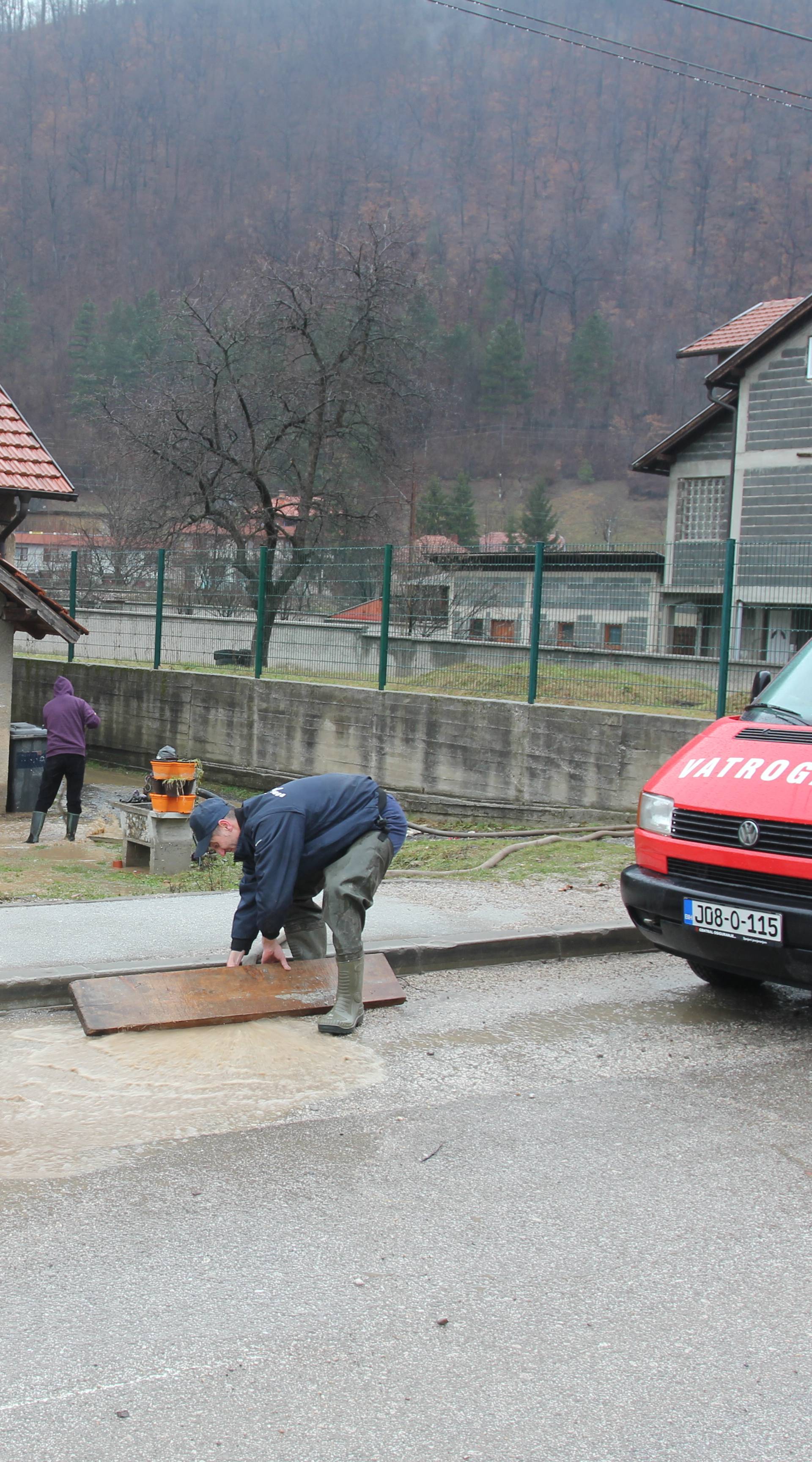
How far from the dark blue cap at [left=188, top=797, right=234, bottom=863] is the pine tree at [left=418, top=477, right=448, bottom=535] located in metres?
67.7

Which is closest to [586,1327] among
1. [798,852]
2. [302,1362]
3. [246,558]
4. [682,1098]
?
[302,1362]

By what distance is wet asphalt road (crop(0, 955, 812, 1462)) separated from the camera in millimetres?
2773

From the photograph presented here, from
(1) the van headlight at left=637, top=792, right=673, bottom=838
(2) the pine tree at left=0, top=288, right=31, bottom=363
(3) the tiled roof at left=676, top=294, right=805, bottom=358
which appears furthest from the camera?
(2) the pine tree at left=0, top=288, right=31, bottom=363

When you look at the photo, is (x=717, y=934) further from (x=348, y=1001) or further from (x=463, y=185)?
(x=463, y=185)

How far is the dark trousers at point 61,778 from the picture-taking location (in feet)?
42.2

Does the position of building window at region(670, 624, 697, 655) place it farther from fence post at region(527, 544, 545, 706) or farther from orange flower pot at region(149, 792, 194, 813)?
orange flower pot at region(149, 792, 194, 813)

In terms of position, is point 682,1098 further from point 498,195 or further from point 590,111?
point 590,111

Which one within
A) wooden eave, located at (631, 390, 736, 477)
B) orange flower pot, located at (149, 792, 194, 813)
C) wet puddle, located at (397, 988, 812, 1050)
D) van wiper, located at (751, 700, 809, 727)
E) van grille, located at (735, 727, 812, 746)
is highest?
wooden eave, located at (631, 390, 736, 477)

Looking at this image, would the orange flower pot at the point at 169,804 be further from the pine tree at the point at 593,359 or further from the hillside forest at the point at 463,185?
the pine tree at the point at 593,359

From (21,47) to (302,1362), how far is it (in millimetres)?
175776

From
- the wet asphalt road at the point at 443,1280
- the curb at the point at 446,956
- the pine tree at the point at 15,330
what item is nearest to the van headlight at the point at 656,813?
the wet asphalt road at the point at 443,1280

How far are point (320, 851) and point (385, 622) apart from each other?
1024 centimetres

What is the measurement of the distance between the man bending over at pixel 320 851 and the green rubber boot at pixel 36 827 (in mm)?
7809

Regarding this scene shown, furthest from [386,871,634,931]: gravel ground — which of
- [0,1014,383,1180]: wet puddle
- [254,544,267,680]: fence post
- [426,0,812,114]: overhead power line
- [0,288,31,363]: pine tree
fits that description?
[0,288,31,363]: pine tree
